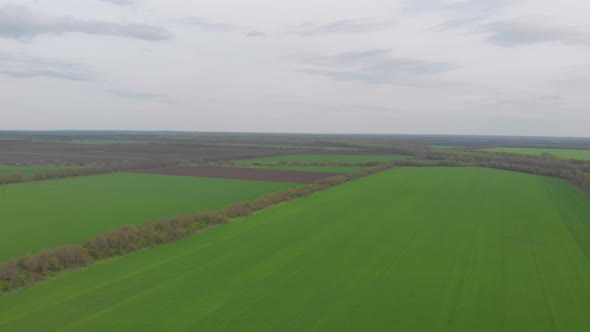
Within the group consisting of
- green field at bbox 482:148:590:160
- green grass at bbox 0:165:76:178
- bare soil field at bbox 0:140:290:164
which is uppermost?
green field at bbox 482:148:590:160

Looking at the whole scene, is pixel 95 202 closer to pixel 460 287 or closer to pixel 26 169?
pixel 460 287

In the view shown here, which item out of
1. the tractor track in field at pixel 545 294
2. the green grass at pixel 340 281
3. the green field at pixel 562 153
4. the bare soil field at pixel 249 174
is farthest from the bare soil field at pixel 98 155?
the green field at pixel 562 153

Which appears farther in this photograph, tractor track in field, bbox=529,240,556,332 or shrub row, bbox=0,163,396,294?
shrub row, bbox=0,163,396,294

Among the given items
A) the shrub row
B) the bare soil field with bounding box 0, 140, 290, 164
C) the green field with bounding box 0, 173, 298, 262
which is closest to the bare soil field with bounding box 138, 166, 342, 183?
the green field with bounding box 0, 173, 298, 262

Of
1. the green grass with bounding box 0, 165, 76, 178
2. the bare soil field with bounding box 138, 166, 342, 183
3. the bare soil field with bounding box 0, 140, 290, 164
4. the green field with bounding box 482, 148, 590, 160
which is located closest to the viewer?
the bare soil field with bounding box 138, 166, 342, 183

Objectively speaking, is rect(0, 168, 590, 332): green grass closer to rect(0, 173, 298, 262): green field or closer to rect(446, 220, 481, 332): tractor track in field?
rect(446, 220, 481, 332): tractor track in field

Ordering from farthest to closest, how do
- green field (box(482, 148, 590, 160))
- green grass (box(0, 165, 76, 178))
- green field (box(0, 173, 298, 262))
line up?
1. green field (box(482, 148, 590, 160))
2. green grass (box(0, 165, 76, 178))
3. green field (box(0, 173, 298, 262))
